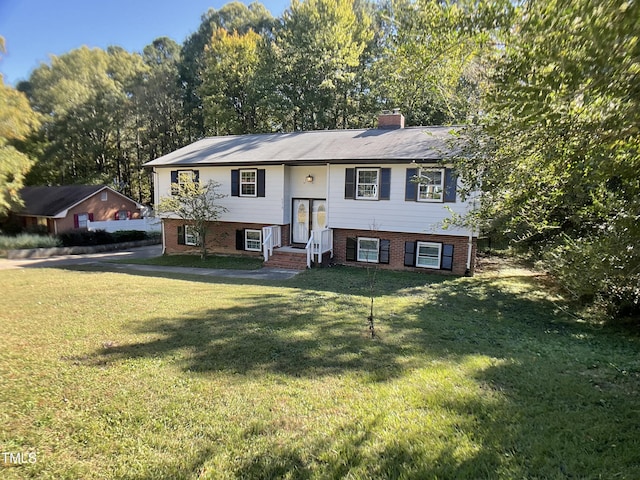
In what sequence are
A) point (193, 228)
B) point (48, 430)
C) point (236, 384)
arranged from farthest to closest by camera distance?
point (193, 228), point (236, 384), point (48, 430)

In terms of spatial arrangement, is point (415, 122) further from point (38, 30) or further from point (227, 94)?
point (38, 30)

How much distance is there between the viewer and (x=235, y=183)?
16.6m

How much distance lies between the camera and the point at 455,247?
13.8m

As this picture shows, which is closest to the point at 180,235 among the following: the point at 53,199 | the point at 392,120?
the point at 392,120

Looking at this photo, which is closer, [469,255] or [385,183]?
[469,255]

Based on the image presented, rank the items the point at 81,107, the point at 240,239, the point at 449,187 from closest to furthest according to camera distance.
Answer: the point at 449,187
the point at 240,239
the point at 81,107

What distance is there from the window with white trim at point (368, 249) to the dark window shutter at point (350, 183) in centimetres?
186

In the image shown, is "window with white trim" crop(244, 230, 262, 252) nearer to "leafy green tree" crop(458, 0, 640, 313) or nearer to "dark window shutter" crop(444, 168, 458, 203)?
"dark window shutter" crop(444, 168, 458, 203)

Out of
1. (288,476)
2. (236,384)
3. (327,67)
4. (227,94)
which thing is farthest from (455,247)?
(227,94)

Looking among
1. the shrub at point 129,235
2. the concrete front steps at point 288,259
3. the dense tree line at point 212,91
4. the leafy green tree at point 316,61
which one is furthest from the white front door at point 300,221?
the leafy green tree at point 316,61

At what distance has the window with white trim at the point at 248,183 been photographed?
16.4 m

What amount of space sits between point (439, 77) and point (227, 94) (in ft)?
99.6

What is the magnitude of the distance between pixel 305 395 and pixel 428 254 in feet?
37.0

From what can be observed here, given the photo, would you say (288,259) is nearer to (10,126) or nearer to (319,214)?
(319,214)
